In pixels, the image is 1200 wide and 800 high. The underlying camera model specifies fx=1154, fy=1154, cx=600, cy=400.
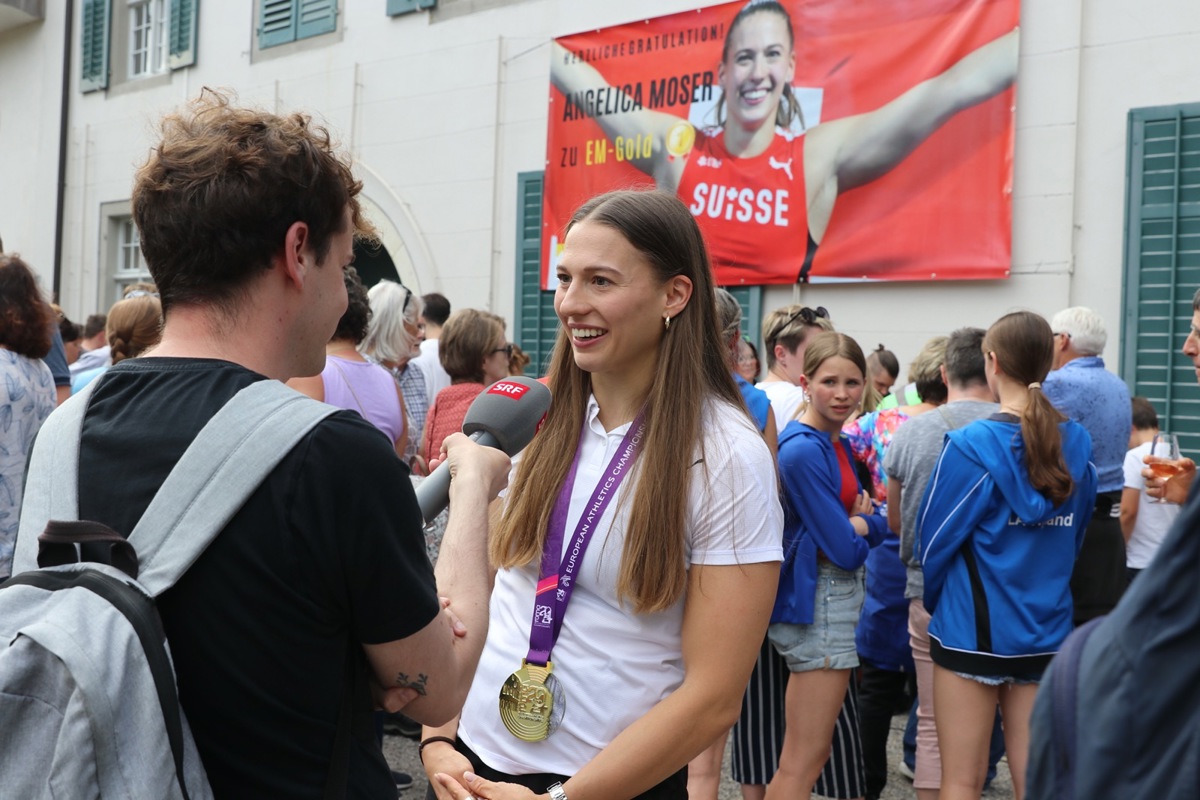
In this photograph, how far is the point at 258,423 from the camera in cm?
131

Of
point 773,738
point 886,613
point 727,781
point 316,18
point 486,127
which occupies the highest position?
point 316,18

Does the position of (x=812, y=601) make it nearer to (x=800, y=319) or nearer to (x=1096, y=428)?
(x=800, y=319)

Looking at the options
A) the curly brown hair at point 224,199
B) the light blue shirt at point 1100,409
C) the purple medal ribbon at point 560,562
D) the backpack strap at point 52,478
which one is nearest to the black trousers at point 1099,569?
the light blue shirt at point 1100,409

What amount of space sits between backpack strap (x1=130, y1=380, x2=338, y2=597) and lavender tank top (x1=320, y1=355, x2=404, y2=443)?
296 centimetres

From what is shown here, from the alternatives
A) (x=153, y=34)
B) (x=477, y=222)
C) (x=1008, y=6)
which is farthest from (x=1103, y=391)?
(x=153, y=34)

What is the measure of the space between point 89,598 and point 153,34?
566 inches

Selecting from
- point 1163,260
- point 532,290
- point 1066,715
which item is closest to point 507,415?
point 1066,715

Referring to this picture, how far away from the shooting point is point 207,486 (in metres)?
1.29

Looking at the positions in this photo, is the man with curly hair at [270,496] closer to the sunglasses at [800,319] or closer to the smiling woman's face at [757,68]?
the sunglasses at [800,319]

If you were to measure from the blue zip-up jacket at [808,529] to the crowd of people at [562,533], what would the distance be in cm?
1

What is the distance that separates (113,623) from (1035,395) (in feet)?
10.8

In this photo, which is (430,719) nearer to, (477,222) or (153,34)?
(477,222)

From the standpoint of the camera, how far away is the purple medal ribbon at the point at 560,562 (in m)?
2.02

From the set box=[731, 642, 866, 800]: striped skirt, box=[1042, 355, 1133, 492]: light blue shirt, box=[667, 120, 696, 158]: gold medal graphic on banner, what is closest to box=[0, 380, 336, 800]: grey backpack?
box=[731, 642, 866, 800]: striped skirt
